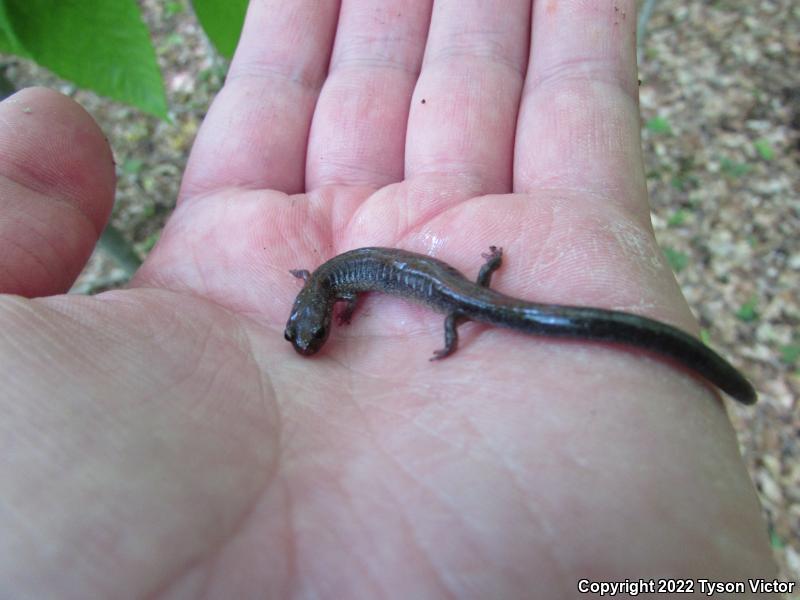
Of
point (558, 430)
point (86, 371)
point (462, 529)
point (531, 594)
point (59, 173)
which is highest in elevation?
point (59, 173)

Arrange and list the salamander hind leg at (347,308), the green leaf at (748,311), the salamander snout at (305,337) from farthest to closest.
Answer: the green leaf at (748,311) → the salamander hind leg at (347,308) → the salamander snout at (305,337)

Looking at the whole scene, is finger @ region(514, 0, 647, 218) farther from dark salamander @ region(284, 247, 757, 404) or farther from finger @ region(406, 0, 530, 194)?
dark salamander @ region(284, 247, 757, 404)

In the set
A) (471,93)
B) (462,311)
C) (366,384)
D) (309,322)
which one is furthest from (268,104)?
(366,384)

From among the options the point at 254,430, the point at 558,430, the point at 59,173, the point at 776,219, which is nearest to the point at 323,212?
the point at 59,173

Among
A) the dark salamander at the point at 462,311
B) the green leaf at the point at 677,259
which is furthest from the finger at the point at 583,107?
the green leaf at the point at 677,259

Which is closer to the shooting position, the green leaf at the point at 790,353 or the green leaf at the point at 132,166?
the green leaf at the point at 790,353

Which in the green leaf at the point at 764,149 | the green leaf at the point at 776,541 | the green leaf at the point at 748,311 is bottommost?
the green leaf at the point at 776,541

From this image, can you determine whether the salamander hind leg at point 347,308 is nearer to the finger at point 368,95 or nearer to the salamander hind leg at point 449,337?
the salamander hind leg at point 449,337

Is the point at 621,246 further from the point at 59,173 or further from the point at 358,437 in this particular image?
the point at 59,173
